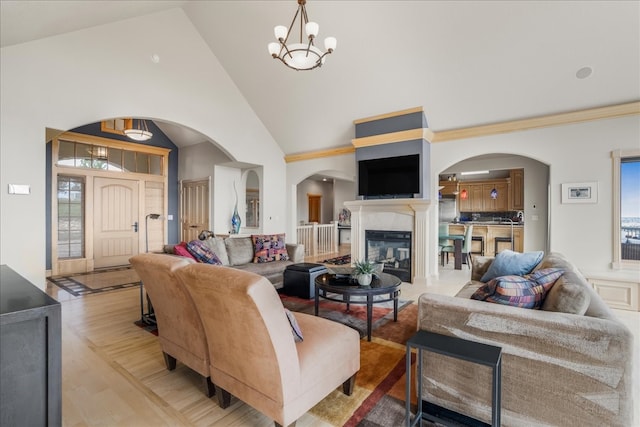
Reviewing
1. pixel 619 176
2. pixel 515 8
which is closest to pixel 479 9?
pixel 515 8

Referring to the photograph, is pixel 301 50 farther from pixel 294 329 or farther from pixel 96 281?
pixel 96 281

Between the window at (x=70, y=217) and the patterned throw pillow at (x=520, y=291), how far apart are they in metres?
7.75

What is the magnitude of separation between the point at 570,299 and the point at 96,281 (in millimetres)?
6759

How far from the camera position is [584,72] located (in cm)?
399

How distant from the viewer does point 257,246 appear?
498 cm

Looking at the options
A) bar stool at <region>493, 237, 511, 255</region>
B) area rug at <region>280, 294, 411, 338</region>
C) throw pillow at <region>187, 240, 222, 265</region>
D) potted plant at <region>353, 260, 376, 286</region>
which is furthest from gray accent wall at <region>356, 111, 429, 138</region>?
bar stool at <region>493, 237, 511, 255</region>

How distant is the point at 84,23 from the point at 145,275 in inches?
127

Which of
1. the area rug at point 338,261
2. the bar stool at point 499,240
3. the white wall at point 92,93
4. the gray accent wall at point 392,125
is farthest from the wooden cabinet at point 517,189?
the white wall at point 92,93

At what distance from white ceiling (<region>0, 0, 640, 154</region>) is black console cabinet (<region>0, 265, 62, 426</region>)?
2.50 metres

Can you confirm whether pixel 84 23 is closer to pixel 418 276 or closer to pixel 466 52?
pixel 466 52

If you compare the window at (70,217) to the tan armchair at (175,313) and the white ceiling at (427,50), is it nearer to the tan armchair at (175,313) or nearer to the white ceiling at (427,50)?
the white ceiling at (427,50)

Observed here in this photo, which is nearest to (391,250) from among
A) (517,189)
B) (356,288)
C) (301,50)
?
(356,288)

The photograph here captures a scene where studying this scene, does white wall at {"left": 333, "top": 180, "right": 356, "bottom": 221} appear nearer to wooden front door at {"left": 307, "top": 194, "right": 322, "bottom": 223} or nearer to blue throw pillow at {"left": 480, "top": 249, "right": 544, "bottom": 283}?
wooden front door at {"left": 307, "top": 194, "right": 322, "bottom": 223}

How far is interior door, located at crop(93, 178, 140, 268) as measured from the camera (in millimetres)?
6770
